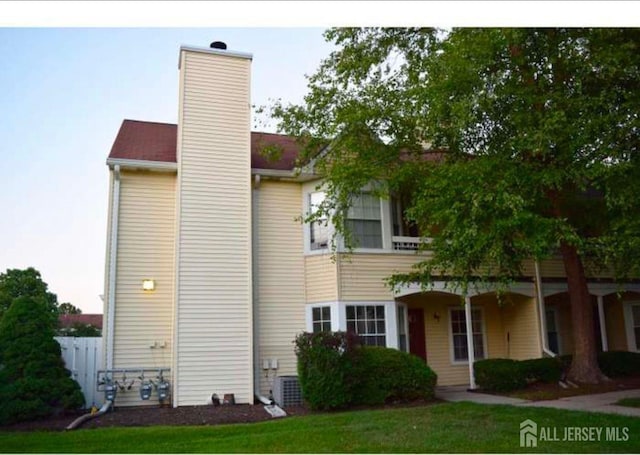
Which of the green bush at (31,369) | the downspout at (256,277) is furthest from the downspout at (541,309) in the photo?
the green bush at (31,369)

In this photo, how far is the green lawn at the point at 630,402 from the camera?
10289 millimetres

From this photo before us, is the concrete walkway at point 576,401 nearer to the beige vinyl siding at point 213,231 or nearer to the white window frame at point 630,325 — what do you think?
the beige vinyl siding at point 213,231

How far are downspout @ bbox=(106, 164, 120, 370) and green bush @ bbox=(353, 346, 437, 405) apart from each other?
213 inches

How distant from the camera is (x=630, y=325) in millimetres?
18297

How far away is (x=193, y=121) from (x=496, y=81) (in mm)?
6901

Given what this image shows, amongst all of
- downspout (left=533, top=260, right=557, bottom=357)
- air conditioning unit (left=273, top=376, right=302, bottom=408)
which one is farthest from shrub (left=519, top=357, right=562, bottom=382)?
air conditioning unit (left=273, top=376, right=302, bottom=408)

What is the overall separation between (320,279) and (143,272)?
13.7 feet

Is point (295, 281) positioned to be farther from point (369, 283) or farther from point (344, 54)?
point (344, 54)

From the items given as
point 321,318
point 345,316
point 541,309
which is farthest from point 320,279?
point 541,309

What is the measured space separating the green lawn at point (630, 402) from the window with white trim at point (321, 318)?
6.26 metres

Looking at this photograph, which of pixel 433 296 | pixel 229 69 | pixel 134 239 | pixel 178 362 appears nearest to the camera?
pixel 178 362

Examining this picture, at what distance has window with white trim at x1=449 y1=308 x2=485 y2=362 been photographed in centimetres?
1591

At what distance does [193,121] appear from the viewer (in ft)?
44.7

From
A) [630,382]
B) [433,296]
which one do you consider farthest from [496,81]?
[630,382]
